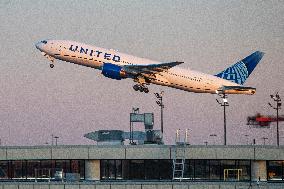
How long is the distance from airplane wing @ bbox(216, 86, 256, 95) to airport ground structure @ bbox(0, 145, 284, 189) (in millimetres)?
39141

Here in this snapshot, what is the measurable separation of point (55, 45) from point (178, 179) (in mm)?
48601

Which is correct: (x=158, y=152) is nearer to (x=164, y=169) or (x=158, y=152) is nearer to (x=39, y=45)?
(x=164, y=169)

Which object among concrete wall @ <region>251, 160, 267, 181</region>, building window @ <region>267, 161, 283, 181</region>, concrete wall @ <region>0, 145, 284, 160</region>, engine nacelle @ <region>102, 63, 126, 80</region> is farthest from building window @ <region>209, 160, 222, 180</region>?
engine nacelle @ <region>102, 63, 126, 80</region>

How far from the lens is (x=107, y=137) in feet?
272

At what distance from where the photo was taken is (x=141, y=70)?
116 m

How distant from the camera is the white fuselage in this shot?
4441 inches

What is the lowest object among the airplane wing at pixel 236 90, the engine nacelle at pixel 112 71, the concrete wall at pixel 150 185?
the concrete wall at pixel 150 185

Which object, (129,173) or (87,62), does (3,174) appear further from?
(87,62)

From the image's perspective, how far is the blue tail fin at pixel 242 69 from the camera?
4931 inches

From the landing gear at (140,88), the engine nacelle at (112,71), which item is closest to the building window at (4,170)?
the engine nacelle at (112,71)

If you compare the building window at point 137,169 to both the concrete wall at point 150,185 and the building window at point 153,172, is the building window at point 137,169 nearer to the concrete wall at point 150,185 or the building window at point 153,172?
the building window at point 153,172

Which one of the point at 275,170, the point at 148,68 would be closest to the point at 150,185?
the point at 275,170

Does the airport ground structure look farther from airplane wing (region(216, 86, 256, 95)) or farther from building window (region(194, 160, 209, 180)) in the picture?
airplane wing (region(216, 86, 256, 95))

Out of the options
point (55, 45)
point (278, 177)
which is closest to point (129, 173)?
point (278, 177)
